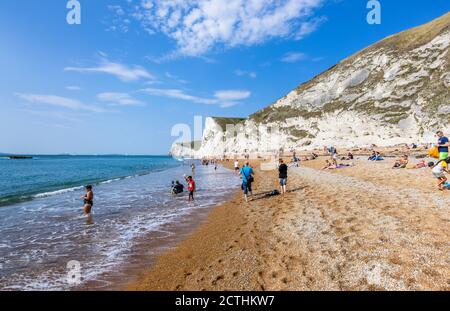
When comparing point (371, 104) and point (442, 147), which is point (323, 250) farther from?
point (371, 104)

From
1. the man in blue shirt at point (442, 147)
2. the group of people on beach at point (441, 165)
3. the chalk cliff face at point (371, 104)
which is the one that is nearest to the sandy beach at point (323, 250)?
the group of people on beach at point (441, 165)

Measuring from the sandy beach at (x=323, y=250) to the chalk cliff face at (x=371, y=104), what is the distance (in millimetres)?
65084

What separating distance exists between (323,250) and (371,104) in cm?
8915

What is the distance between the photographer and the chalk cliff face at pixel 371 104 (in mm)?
68500

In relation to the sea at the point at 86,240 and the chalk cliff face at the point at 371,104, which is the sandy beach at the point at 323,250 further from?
the chalk cliff face at the point at 371,104

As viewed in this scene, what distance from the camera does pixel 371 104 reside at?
81.9m

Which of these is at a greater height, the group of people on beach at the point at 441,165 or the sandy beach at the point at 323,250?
the group of people on beach at the point at 441,165

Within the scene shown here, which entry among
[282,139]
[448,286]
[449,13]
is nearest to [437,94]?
[282,139]

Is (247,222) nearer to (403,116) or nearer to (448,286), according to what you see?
(448,286)

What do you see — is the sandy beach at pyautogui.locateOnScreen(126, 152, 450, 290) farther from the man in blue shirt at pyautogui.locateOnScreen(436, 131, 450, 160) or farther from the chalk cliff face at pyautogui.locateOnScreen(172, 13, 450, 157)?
the chalk cliff face at pyautogui.locateOnScreen(172, 13, 450, 157)

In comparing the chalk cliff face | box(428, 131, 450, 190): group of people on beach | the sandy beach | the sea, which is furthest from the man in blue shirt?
the chalk cliff face

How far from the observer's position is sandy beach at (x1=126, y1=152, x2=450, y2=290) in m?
5.26

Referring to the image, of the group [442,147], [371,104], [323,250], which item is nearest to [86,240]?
[323,250]

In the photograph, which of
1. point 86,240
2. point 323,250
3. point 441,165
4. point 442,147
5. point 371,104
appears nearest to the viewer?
point 323,250
